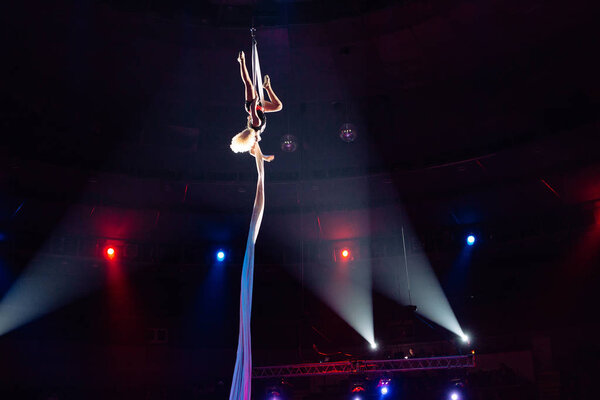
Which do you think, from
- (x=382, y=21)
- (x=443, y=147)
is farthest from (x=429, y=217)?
(x=382, y=21)

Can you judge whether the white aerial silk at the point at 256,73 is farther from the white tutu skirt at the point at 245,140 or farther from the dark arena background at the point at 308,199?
the dark arena background at the point at 308,199

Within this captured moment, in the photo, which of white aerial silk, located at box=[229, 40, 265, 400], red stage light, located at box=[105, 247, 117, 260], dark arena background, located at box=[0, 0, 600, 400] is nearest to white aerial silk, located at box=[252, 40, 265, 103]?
white aerial silk, located at box=[229, 40, 265, 400]

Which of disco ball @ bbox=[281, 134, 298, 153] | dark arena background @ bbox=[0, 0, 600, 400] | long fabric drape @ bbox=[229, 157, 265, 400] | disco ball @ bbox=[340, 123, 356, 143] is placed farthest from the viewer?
disco ball @ bbox=[281, 134, 298, 153]

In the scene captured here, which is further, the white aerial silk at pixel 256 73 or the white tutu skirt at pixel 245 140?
the white tutu skirt at pixel 245 140

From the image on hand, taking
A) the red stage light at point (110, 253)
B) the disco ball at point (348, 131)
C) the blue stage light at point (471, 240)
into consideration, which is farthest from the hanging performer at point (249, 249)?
the red stage light at point (110, 253)

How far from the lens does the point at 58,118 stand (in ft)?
36.4

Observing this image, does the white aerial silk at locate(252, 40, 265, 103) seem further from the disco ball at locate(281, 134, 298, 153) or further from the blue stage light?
the blue stage light

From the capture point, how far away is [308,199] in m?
13.5

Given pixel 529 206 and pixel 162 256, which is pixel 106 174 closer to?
pixel 162 256

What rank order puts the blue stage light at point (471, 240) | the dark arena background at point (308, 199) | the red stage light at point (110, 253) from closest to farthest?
the dark arena background at point (308, 199)
the blue stage light at point (471, 240)
the red stage light at point (110, 253)

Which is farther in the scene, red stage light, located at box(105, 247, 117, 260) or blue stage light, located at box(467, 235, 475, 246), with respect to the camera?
red stage light, located at box(105, 247, 117, 260)

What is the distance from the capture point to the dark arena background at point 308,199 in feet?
30.0

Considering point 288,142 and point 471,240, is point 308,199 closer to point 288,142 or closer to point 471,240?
point 288,142

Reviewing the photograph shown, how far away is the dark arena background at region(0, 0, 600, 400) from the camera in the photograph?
9.16 meters
